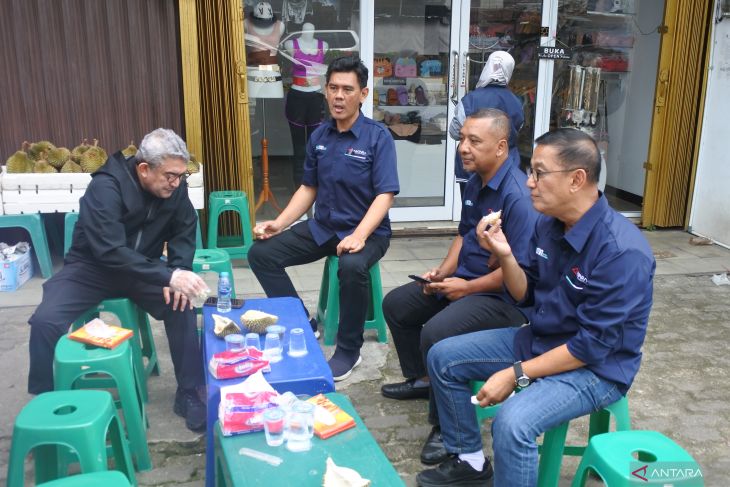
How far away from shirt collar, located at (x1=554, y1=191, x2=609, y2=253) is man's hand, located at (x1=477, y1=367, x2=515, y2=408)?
48cm

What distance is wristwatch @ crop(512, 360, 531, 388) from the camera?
2.31 meters

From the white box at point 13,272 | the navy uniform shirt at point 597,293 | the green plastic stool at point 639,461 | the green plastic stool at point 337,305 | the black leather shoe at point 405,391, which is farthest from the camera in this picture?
the white box at point 13,272

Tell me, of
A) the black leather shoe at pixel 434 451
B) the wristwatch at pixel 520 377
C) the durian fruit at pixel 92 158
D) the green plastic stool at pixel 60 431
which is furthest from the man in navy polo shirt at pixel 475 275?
the durian fruit at pixel 92 158

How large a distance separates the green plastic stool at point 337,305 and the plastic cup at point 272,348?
1.12 meters

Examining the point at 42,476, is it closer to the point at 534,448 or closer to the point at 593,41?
the point at 534,448

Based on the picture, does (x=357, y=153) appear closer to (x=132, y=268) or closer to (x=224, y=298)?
(x=224, y=298)

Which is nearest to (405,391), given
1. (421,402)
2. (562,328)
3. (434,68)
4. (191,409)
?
(421,402)

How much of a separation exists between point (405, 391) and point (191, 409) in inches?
39.9

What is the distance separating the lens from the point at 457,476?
258cm

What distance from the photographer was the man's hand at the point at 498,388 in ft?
7.59

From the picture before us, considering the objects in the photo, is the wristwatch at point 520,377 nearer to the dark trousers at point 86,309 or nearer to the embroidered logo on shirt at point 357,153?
the dark trousers at point 86,309

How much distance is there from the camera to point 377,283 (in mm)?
3865

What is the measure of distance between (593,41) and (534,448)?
5241mm

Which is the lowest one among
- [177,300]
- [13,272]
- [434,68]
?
[13,272]
